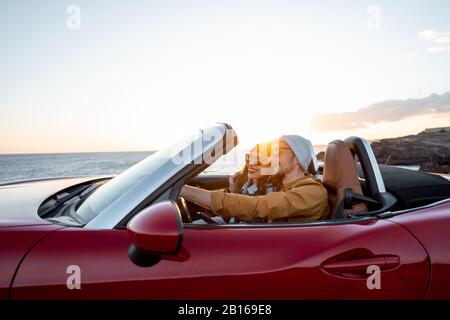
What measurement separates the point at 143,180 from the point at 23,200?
0.89m

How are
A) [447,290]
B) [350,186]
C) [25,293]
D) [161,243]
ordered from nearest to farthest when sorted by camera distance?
[161,243]
[25,293]
[447,290]
[350,186]

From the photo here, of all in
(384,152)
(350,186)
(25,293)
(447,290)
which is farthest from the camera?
(384,152)

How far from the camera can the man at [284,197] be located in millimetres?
2279

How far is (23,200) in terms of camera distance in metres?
2.32

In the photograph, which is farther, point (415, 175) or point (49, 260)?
point (415, 175)

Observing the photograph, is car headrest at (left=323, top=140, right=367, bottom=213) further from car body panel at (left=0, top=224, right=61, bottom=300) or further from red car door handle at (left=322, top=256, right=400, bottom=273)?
car body panel at (left=0, top=224, right=61, bottom=300)

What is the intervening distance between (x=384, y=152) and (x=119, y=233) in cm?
4879

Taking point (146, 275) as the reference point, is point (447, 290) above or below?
below

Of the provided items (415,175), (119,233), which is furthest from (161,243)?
(415,175)

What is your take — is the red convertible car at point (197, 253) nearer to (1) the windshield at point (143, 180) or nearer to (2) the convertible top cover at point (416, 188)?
(1) the windshield at point (143, 180)

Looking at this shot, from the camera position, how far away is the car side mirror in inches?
58.4

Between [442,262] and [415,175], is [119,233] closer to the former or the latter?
[442,262]
